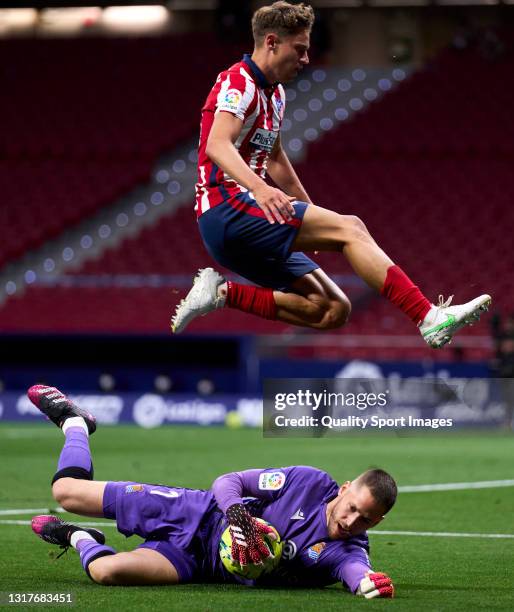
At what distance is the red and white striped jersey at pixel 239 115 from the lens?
6.94 m

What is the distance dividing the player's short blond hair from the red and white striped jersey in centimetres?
21

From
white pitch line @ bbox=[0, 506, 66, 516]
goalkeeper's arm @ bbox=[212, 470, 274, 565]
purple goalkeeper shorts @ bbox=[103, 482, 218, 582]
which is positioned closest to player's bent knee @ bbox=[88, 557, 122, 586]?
purple goalkeeper shorts @ bbox=[103, 482, 218, 582]

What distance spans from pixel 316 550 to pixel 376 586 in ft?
1.51

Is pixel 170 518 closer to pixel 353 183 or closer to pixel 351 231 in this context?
pixel 351 231

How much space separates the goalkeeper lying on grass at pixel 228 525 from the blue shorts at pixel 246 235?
1.33 m

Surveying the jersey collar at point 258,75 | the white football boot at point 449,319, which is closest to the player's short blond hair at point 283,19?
the jersey collar at point 258,75

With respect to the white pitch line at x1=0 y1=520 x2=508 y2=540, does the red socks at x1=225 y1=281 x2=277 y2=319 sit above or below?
above

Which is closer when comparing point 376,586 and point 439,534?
point 376,586

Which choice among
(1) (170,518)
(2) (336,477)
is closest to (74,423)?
(1) (170,518)

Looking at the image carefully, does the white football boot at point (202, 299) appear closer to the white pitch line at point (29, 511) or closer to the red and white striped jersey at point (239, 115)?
the red and white striped jersey at point (239, 115)

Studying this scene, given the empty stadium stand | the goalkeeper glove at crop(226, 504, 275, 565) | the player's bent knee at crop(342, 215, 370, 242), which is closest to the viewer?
the goalkeeper glove at crop(226, 504, 275, 565)

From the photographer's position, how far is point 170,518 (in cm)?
611

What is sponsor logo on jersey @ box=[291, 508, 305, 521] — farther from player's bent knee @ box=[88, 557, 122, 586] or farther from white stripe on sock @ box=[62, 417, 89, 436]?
white stripe on sock @ box=[62, 417, 89, 436]

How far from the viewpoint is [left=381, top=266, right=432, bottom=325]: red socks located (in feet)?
21.9
